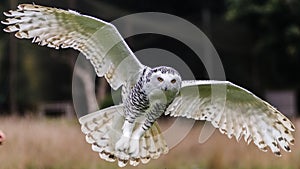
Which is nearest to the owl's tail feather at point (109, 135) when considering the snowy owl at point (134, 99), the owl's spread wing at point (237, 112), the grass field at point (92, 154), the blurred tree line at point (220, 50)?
the snowy owl at point (134, 99)

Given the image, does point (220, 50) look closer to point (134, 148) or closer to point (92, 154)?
point (92, 154)

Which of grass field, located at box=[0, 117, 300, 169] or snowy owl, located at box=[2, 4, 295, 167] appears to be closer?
snowy owl, located at box=[2, 4, 295, 167]

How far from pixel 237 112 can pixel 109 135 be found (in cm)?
69

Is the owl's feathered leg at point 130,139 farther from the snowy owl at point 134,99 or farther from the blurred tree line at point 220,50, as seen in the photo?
the blurred tree line at point 220,50

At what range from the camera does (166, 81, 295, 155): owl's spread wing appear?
3.08m

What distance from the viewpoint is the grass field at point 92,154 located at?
620 centimetres

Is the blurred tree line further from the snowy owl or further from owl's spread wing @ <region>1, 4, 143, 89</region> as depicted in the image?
owl's spread wing @ <region>1, 4, 143, 89</region>

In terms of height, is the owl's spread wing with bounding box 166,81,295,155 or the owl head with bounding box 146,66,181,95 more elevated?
the owl head with bounding box 146,66,181,95

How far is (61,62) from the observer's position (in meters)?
15.9

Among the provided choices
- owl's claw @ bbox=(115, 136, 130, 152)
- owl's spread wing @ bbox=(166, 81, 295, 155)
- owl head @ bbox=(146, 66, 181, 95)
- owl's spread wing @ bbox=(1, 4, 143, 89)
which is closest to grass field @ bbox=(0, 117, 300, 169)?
owl's spread wing @ bbox=(166, 81, 295, 155)

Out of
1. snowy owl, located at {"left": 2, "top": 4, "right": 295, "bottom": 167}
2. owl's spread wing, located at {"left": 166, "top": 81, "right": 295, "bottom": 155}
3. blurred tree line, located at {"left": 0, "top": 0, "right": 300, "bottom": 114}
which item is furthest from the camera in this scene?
blurred tree line, located at {"left": 0, "top": 0, "right": 300, "bottom": 114}

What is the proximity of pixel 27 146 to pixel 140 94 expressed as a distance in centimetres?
413

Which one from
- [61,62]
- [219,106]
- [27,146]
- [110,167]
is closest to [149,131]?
[219,106]

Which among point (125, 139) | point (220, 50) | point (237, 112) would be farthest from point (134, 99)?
point (220, 50)
